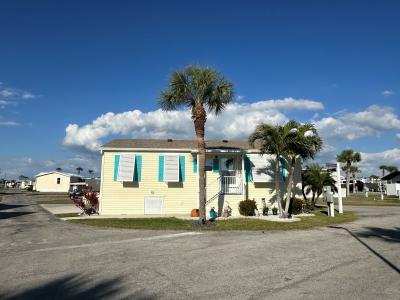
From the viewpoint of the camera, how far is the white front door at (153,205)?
21.8 meters

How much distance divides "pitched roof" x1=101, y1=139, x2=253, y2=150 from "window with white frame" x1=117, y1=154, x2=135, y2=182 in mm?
735

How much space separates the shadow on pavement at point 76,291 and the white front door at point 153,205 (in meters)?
14.6

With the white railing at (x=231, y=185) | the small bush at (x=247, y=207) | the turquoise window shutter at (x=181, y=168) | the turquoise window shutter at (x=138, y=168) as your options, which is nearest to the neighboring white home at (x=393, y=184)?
the white railing at (x=231, y=185)

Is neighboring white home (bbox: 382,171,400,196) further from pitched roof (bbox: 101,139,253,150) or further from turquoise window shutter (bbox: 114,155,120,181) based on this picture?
turquoise window shutter (bbox: 114,155,120,181)

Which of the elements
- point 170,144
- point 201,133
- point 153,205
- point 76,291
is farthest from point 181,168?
point 76,291

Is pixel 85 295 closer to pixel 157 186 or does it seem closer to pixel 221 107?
pixel 221 107

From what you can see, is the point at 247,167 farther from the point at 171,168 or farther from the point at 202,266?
the point at 202,266

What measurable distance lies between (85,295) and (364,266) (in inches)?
237

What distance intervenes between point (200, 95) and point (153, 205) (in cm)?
834

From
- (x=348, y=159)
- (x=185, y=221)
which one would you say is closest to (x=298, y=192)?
(x=185, y=221)

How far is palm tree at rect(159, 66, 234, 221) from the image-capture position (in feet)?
54.6

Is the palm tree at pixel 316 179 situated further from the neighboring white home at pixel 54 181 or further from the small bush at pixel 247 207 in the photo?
the neighboring white home at pixel 54 181

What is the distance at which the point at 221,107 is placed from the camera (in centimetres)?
1744

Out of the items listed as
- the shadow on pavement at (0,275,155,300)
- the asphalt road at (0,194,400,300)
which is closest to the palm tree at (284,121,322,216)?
the asphalt road at (0,194,400,300)
